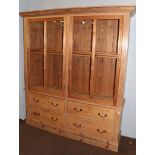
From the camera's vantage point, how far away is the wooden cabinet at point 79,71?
2.20 m

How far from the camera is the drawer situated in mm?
2322

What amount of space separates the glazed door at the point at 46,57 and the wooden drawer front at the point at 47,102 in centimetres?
15

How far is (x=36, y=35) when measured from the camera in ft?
9.38

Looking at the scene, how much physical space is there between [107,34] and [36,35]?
1.21 metres

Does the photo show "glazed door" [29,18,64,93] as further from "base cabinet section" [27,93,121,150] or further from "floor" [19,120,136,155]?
"floor" [19,120,136,155]

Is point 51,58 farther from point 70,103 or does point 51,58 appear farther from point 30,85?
point 70,103

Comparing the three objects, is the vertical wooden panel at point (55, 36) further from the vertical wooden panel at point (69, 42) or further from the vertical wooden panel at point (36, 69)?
the vertical wooden panel at point (69, 42)

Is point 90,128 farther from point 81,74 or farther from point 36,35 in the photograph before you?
point 36,35

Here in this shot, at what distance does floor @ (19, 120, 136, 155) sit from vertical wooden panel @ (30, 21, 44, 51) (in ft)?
4.81

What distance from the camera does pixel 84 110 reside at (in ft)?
7.93

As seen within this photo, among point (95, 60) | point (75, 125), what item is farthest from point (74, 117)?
point (95, 60)

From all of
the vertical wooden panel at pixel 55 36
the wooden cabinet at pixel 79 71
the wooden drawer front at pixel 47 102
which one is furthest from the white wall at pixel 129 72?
the wooden drawer front at pixel 47 102
